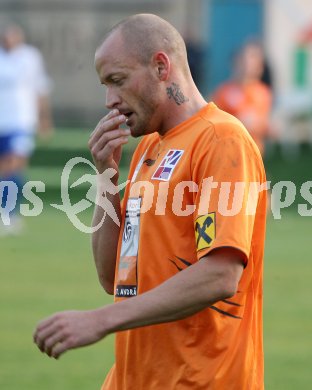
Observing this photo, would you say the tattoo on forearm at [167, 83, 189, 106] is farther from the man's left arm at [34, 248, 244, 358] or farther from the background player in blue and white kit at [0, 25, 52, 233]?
the background player in blue and white kit at [0, 25, 52, 233]

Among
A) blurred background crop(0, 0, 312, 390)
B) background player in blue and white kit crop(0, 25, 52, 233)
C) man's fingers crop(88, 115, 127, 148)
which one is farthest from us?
background player in blue and white kit crop(0, 25, 52, 233)

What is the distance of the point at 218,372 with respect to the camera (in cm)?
407

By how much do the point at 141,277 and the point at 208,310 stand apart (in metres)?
0.28

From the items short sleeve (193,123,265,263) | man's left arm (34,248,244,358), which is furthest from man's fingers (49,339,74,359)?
short sleeve (193,123,265,263)

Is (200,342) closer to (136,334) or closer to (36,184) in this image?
(136,334)

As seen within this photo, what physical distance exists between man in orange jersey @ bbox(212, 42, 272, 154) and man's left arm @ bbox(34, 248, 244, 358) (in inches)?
494

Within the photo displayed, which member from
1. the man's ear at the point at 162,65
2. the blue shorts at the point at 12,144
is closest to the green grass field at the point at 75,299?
the blue shorts at the point at 12,144

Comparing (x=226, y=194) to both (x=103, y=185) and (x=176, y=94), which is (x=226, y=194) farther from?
(x=103, y=185)

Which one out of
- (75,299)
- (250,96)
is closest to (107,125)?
(75,299)

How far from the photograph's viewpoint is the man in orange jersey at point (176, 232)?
3.85 meters

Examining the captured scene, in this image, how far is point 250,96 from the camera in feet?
55.0

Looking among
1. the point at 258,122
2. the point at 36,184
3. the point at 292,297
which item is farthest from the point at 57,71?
the point at 292,297

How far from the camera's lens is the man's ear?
165 inches

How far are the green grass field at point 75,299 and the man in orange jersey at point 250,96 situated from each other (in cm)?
146
